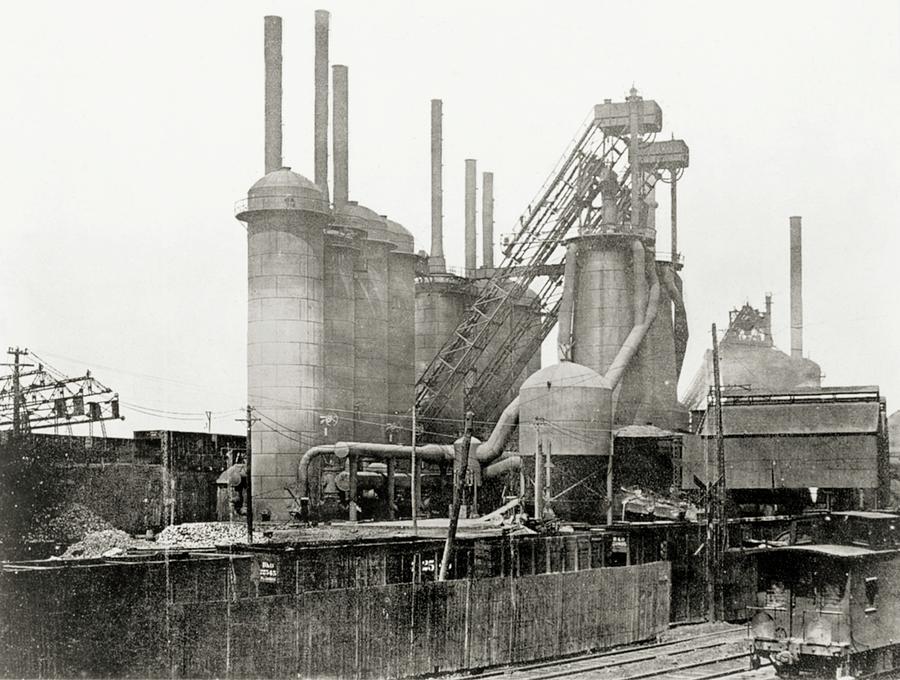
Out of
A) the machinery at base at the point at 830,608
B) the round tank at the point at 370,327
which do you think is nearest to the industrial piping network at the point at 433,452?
the round tank at the point at 370,327

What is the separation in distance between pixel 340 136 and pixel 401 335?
12.0m

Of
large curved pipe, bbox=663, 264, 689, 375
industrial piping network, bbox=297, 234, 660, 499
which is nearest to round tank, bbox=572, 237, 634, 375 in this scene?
industrial piping network, bbox=297, 234, 660, 499

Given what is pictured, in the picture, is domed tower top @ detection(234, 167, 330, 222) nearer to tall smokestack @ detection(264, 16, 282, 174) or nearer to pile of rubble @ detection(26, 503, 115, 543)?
tall smokestack @ detection(264, 16, 282, 174)

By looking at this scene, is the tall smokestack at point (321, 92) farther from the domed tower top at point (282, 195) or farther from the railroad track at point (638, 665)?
the railroad track at point (638, 665)

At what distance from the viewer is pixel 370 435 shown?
5694 centimetres

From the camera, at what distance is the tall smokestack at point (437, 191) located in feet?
226

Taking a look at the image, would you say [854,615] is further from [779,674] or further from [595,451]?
[595,451]

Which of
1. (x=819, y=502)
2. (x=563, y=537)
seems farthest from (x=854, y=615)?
(x=819, y=502)

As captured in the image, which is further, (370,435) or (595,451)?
(370,435)

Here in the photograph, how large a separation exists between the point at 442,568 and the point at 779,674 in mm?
7163

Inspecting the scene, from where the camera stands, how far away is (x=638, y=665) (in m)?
22.0

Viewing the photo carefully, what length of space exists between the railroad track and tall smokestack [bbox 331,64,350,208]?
131ft

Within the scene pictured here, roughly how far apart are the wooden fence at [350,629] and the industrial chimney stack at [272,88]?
3514cm

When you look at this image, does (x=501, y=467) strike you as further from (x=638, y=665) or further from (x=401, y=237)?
(x=638, y=665)
